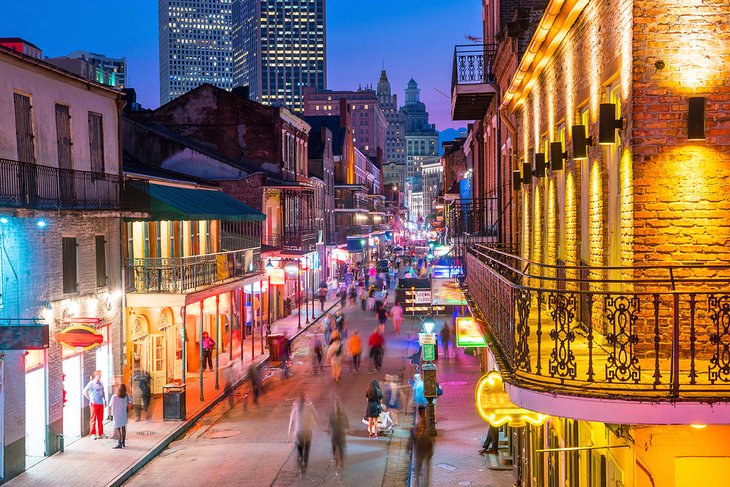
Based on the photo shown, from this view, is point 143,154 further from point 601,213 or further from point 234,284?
point 601,213

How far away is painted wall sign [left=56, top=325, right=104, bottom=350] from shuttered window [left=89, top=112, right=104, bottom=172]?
5047 millimetres

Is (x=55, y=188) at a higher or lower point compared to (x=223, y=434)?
higher

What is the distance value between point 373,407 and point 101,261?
8.24 metres

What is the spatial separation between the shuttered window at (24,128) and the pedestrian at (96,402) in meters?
5.49

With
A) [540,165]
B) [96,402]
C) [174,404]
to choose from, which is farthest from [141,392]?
[540,165]

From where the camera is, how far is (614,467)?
8.54 meters

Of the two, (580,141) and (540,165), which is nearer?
(580,141)

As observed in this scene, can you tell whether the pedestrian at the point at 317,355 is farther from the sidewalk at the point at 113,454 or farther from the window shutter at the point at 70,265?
the window shutter at the point at 70,265

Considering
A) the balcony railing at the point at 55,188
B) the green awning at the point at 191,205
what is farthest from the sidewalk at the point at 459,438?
the balcony railing at the point at 55,188

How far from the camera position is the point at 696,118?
25.2 ft

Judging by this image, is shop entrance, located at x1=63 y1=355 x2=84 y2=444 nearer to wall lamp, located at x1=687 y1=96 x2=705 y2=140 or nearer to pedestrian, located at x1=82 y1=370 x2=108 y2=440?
pedestrian, located at x1=82 y1=370 x2=108 y2=440

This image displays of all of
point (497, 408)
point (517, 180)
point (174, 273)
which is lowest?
point (497, 408)

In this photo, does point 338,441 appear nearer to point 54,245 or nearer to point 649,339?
point 54,245

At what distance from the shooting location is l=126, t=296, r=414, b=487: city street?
17734 mm
